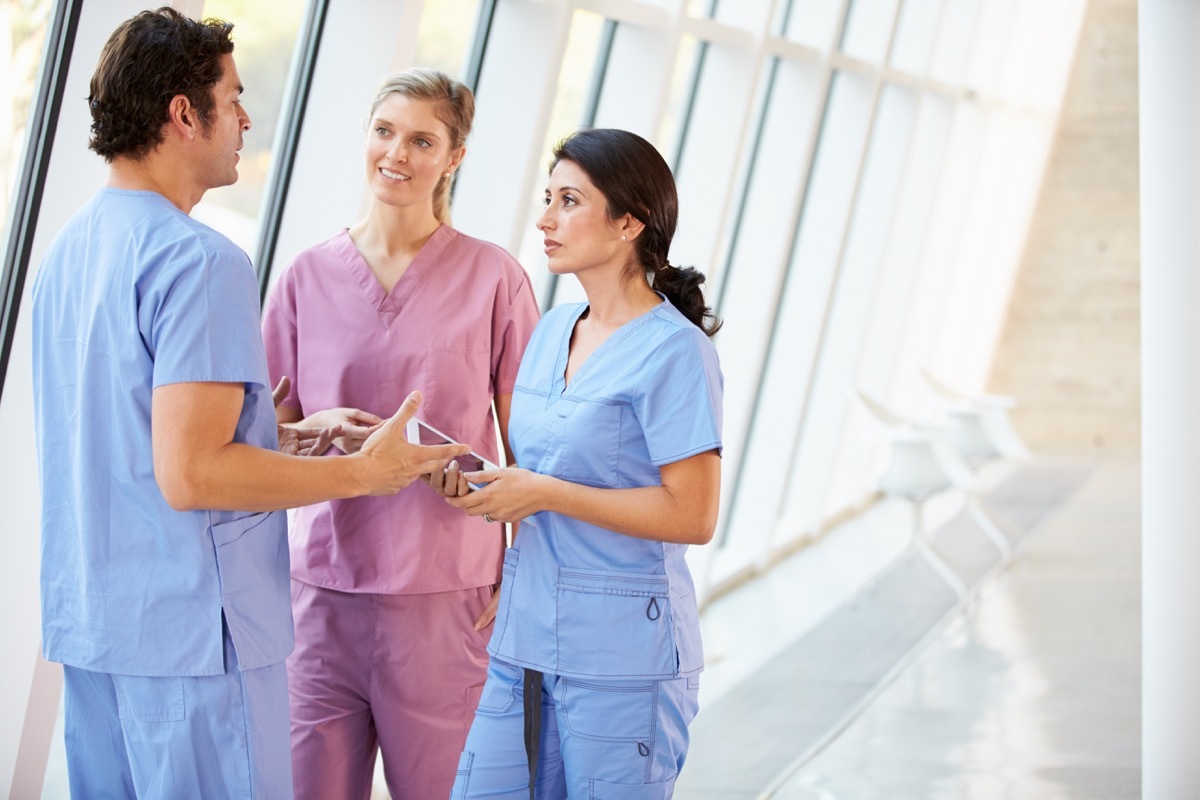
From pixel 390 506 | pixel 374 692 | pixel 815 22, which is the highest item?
pixel 815 22

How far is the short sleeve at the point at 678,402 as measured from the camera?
1968mm

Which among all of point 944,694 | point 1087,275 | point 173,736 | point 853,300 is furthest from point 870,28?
point 1087,275

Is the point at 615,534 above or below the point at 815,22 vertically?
below

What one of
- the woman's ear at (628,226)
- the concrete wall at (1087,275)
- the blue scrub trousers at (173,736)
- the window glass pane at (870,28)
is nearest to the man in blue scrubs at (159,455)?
the blue scrub trousers at (173,736)

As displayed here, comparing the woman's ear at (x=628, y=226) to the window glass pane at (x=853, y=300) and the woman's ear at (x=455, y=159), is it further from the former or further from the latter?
the window glass pane at (x=853, y=300)

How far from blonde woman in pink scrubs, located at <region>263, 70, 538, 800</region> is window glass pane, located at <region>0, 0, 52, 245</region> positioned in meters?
0.62

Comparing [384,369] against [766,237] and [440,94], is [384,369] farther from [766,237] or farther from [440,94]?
[766,237]

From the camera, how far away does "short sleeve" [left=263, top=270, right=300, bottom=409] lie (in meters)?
2.41

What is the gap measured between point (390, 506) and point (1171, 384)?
2125 mm

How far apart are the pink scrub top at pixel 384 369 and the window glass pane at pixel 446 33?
1437 millimetres

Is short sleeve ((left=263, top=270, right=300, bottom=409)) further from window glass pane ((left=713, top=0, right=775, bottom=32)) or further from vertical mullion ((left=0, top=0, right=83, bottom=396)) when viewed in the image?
window glass pane ((left=713, top=0, right=775, bottom=32))

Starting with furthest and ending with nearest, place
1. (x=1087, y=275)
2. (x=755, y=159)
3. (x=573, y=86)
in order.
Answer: (x=1087, y=275)
(x=755, y=159)
(x=573, y=86)

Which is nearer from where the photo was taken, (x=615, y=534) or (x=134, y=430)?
(x=134, y=430)

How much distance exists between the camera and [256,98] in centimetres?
325
